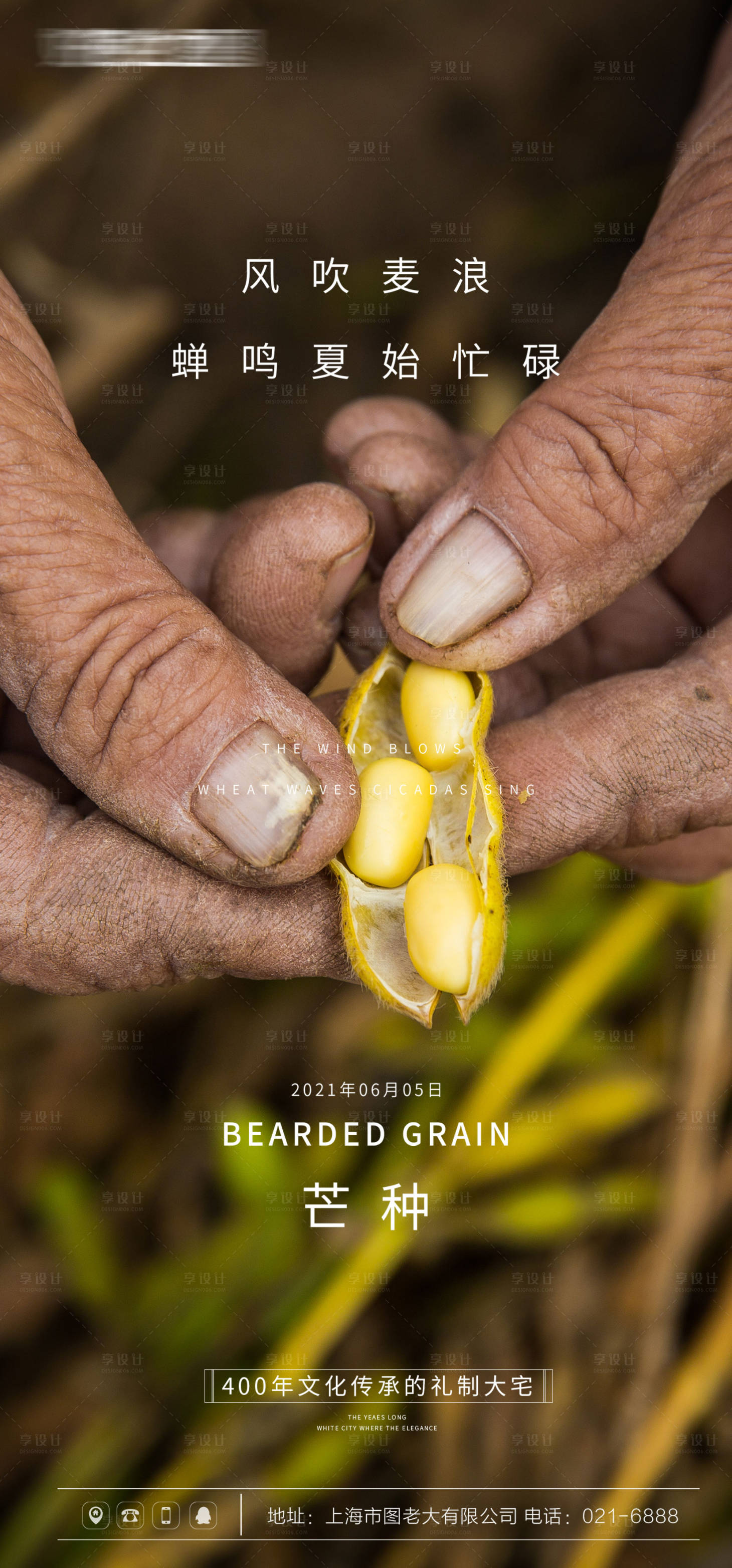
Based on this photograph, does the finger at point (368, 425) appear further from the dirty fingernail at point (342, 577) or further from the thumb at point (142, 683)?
the thumb at point (142, 683)

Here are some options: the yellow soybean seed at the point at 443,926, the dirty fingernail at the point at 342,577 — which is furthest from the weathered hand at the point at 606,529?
the yellow soybean seed at the point at 443,926

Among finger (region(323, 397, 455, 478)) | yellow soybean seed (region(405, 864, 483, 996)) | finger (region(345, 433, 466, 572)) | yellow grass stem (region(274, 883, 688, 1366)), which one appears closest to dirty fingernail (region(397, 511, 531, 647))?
finger (region(345, 433, 466, 572))

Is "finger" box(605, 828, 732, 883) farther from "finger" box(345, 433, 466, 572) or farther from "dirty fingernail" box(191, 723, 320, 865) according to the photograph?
"dirty fingernail" box(191, 723, 320, 865)

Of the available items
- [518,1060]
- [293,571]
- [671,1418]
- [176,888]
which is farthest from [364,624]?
[671,1418]

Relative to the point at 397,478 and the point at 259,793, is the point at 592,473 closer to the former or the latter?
the point at 397,478

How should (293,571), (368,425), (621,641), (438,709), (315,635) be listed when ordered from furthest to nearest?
1. (621,641)
2. (368,425)
3. (315,635)
4. (293,571)
5. (438,709)

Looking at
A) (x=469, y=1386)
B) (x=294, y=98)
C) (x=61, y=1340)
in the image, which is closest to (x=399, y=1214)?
(x=469, y=1386)
